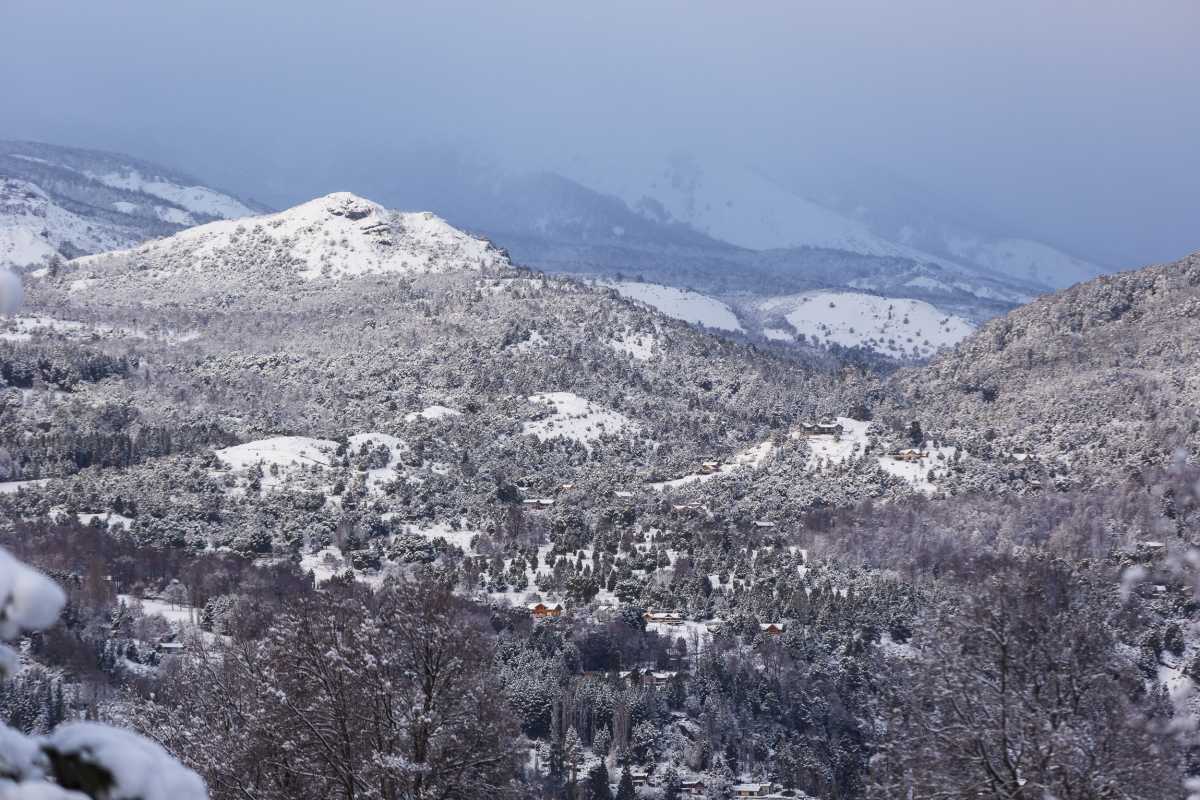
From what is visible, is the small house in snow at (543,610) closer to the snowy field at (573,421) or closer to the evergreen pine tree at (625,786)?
the evergreen pine tree at (625,786)

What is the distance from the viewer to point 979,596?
1730cm

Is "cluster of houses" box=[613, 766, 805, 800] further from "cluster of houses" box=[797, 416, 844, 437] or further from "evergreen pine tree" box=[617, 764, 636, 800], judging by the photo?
"cluster of houses" box=[797, 416, 844, 437]

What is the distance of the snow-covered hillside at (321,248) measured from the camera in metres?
172

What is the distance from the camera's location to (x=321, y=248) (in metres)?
177

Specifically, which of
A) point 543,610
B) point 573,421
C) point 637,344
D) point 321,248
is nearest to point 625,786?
point 543,610

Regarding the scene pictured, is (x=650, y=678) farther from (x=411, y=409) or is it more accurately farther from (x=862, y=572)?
(x=411, y=409)

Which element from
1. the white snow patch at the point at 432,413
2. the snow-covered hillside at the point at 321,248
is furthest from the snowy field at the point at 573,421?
the snow-covered hillside at the point at 321,248

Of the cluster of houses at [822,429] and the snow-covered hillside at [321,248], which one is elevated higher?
the cluster of houses at [822,429]

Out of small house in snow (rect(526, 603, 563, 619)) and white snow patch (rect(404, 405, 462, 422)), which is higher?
small house in snow (rect(526, 603, 563, 619))

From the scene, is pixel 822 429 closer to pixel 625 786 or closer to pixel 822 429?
pixel 822 429

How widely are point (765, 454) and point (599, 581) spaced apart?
107 feet

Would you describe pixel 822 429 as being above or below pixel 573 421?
above

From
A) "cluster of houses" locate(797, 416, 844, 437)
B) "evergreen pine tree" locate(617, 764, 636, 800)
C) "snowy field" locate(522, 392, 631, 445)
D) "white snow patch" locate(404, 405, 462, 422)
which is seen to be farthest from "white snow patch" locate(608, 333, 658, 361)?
"evergreen pine tree" locate(617, 764, 636, 800)

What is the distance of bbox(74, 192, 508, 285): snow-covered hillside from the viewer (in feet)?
563
